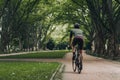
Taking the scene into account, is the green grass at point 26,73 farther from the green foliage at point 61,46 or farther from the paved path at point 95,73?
the green foliage at point 61,46

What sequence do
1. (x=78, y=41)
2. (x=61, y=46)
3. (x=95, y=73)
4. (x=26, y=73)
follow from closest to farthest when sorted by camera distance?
(x=26, y=73)
(x=78, y=41)
(x=95, y=73)
(x=61, y=46)

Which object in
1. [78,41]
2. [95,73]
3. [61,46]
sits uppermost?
[61,46]

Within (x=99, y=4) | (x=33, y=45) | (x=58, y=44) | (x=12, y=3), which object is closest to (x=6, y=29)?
(x=12, y=3)

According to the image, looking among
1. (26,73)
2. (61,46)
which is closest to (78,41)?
(26,73)

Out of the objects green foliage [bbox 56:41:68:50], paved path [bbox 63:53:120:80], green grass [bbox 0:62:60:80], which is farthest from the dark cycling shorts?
green foliage [bbox 56:41:68:50]

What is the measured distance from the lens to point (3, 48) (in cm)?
5347

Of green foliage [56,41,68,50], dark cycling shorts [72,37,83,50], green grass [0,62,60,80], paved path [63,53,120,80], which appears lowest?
paved path [63,53,120,80]

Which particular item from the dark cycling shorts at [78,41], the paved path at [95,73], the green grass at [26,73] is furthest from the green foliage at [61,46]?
the dark cycling shorts at [78,41]

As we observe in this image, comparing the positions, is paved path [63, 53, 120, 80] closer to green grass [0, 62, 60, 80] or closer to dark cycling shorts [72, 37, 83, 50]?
green grass [0, 62, 60, 80]

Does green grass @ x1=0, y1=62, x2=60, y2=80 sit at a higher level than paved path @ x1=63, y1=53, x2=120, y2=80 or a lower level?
higher

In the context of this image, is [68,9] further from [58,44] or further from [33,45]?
[58,44]

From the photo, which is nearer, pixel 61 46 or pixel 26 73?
pixel 26 73

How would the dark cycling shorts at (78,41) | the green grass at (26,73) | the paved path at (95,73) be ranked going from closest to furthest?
the green grass at (26,73)
the paved path at (95,73)
the dark cycling shorts at (78,41)

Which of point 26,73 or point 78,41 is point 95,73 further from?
point 26,73
